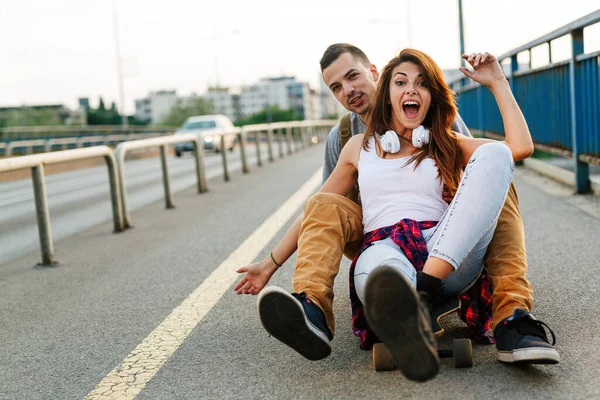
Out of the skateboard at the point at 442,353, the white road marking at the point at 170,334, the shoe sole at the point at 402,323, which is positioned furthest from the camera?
the white road marking at the point at 170,334

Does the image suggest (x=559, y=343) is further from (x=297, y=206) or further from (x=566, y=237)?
(x=297, y=206)

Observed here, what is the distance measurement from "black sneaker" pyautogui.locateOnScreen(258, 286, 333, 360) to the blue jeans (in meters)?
0.21

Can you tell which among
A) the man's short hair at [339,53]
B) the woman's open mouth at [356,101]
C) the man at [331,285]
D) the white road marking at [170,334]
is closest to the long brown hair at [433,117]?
the man at [331,285]

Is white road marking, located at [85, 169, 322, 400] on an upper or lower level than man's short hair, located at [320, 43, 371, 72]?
lower

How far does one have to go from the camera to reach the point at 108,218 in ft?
31.8

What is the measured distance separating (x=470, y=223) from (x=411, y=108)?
2.39 feet

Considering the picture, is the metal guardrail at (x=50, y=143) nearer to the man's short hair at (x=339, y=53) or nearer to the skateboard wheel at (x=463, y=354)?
the man's short hair at (x=339, y=53)

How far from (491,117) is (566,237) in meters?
8.28

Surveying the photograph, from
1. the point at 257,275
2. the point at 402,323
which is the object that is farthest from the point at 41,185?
the point at 402,323

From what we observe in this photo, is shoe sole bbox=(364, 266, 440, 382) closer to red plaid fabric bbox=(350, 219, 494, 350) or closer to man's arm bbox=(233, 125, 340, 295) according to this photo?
red plaid fabric bbox=(350, 219, 494, 350)

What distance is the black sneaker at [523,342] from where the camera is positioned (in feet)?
8.62

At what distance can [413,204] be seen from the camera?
10.8ft

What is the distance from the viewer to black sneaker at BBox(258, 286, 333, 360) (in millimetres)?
2727

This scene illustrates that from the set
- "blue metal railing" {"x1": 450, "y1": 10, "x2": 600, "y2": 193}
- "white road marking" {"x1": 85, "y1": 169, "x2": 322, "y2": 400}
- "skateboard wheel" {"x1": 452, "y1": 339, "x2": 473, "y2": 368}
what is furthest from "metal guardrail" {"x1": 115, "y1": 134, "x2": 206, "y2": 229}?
"skateboard wheel" {"x1": 452, "y1": 339, "x2": 473, "y2": 368}
